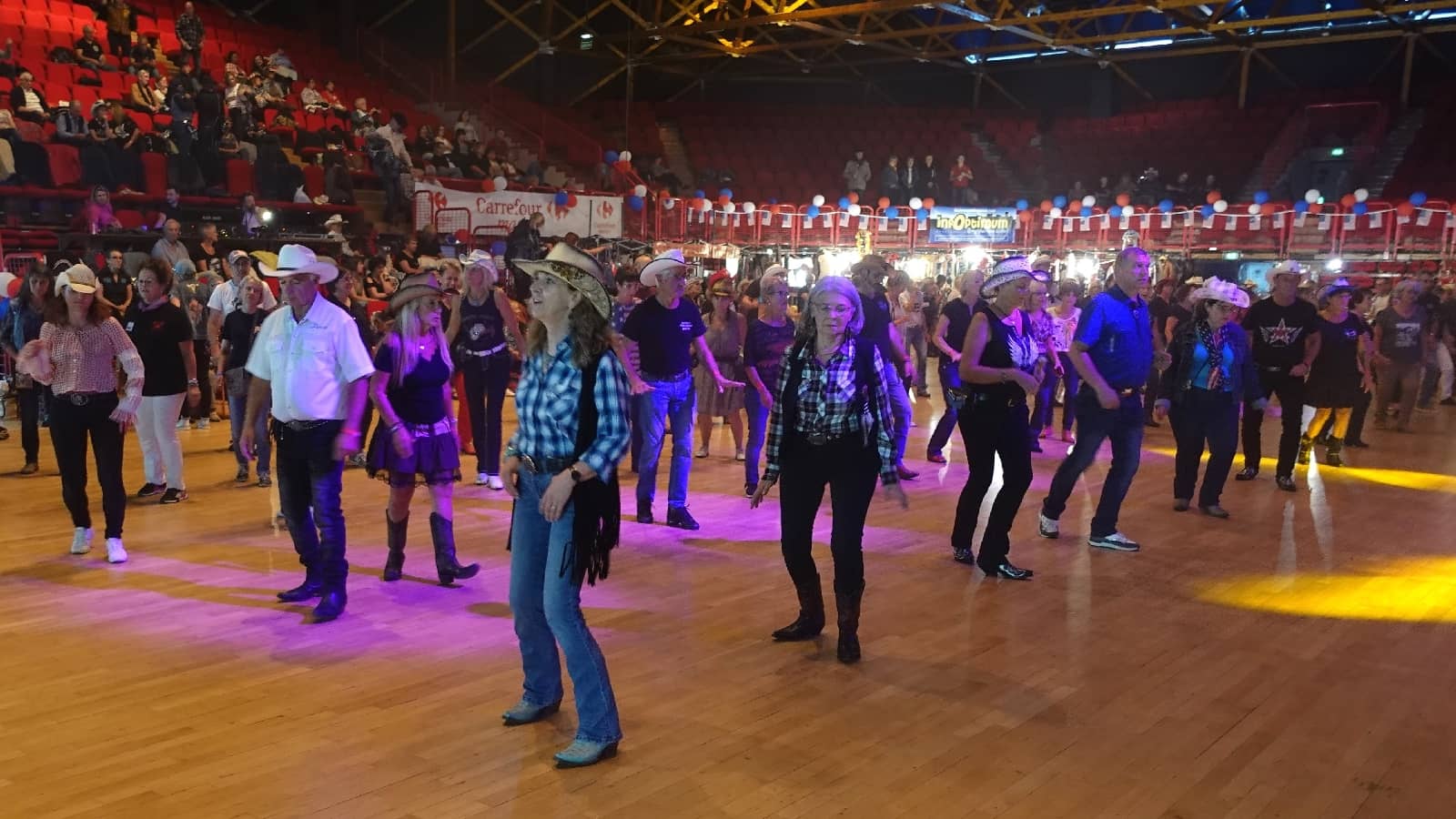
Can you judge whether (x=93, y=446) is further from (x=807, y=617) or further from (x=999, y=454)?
(x=999, y=454)

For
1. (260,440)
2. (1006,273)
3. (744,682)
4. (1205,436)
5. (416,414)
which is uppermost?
(1006,273)

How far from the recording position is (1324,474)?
28.0 feet

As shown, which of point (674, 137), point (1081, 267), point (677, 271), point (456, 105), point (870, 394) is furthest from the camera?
point (674, 137)

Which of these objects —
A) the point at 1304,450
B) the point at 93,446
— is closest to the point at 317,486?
the point at 93,446

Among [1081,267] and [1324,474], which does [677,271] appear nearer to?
[1324,474]

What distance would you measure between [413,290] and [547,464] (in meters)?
1.83

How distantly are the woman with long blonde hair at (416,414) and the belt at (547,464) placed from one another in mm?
1638

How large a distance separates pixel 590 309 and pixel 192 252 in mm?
10388

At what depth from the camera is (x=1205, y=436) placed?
6.89m

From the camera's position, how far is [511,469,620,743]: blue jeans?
121 inches

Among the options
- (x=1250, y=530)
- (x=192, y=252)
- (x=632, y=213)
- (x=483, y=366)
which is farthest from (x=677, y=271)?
(x=632, y=213)

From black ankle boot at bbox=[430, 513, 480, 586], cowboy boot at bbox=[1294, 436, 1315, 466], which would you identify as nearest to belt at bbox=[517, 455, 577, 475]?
black ankle boot at bbox=[430, 513, 480, 586]

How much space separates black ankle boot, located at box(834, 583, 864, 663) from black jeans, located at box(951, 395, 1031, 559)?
1.27 meters

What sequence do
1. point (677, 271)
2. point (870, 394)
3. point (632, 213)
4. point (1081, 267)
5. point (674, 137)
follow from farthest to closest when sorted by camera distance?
point (674, 137) < point (1081, 267) < point (632, 213) < point (677, 271) < point (870, 394)
